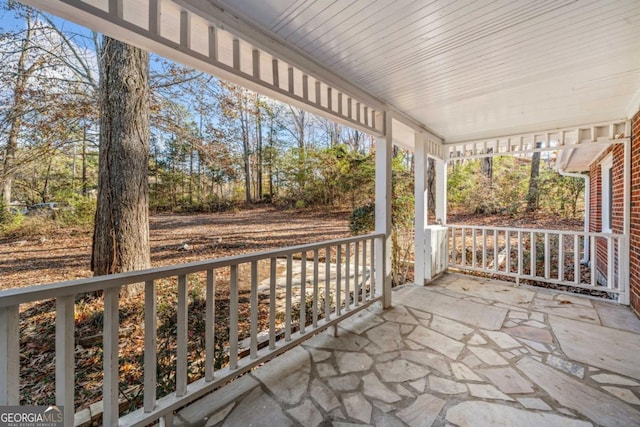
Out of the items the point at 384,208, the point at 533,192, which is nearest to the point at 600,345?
the point at 384,208

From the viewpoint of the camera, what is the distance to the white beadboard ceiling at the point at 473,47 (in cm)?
163

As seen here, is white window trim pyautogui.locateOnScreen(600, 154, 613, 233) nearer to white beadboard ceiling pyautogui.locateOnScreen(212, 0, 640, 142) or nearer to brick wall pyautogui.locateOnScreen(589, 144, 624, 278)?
brick wall pyautogui.locateOnScreen(589, 144, 624, 278)

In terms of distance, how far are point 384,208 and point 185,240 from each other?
469cm

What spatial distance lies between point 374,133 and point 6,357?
125 inches

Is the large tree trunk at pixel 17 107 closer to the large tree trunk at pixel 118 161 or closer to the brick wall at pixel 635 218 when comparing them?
the large tree trunk at pixel 118 161

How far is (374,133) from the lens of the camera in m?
3.10

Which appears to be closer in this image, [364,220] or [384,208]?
[384,208]

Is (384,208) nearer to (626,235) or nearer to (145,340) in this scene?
(145,340)

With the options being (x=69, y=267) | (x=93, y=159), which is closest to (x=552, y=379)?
(x=69, y=267)

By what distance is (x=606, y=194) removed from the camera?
4.91 metres

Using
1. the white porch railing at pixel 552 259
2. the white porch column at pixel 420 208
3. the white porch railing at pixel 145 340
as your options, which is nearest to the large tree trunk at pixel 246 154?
the white porch column at pixel 420 208

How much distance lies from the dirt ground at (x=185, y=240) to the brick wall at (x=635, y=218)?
4.61 metres

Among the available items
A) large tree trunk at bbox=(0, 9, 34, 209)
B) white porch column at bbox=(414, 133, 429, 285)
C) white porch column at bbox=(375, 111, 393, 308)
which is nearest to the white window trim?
white porch column at bbox=(414, 133, 429, 285)

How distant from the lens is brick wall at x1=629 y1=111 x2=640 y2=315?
3.04m
